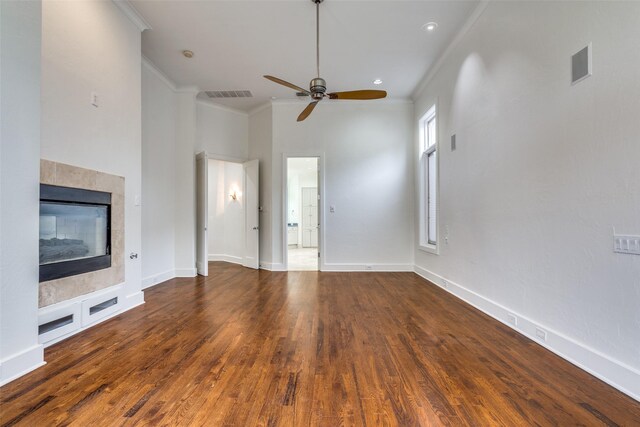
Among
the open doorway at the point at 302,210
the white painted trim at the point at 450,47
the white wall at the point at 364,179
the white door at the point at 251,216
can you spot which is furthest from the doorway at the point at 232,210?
the open doorway at the point at 302,210

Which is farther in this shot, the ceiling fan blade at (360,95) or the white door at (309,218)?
the white door at (309,218)

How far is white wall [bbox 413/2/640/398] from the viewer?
1700mm

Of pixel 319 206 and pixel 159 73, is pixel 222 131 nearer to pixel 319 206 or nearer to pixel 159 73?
pixel 159 73

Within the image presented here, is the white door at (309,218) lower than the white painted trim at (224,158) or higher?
lower

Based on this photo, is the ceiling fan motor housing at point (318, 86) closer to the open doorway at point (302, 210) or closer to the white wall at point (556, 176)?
the white wall at point (556, 176)

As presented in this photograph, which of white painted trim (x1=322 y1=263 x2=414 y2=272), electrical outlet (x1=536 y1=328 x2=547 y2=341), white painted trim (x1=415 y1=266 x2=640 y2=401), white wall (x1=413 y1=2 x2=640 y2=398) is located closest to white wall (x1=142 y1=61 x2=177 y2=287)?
white painted trim (x1=322 y1=263 x2=414 y2=272)

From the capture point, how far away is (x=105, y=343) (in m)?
2.34

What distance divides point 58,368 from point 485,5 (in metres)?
4.97

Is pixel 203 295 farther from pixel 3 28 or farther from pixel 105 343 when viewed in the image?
pixel 3 28

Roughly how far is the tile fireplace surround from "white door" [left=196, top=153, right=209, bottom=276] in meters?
1.99

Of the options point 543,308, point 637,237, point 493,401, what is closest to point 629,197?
point 637,237

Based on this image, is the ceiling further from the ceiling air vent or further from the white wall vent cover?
the white wall vent cover

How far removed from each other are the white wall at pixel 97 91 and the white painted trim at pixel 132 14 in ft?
0.19

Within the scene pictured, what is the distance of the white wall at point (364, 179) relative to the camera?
216 inches
